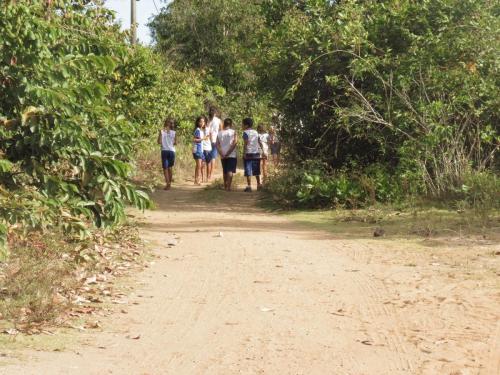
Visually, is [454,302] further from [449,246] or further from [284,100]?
[284,100]

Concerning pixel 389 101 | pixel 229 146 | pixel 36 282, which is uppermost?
pixel 389 101

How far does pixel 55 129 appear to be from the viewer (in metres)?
6.77

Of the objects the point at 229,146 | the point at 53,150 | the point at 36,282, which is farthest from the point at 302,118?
the point at 53,150

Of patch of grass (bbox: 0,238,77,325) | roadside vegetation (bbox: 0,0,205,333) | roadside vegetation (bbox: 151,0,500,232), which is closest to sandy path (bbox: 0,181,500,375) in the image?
patch of grass (bbox: 0,238,77,325)

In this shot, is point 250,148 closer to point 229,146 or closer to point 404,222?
point 229,146

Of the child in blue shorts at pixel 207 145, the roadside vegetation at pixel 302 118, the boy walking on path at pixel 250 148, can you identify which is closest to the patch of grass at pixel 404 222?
the roadside vegetation at pixel 302 118

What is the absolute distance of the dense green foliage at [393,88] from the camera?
14.3m

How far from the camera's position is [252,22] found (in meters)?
33.7

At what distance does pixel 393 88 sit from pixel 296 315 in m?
8.03

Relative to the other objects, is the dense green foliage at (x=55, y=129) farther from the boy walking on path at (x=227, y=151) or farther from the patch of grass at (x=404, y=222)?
the boy walking on path at (x=227, y=151)

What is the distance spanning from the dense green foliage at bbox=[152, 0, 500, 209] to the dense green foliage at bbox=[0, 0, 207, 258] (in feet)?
24.4

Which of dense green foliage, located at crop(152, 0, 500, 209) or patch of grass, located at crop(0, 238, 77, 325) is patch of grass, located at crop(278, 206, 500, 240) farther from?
patch of grass, located at crop(0, 238, 77, 325)

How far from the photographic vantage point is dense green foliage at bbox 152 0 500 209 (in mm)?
14289

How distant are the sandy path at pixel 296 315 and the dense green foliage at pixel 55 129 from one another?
105 centimetres
